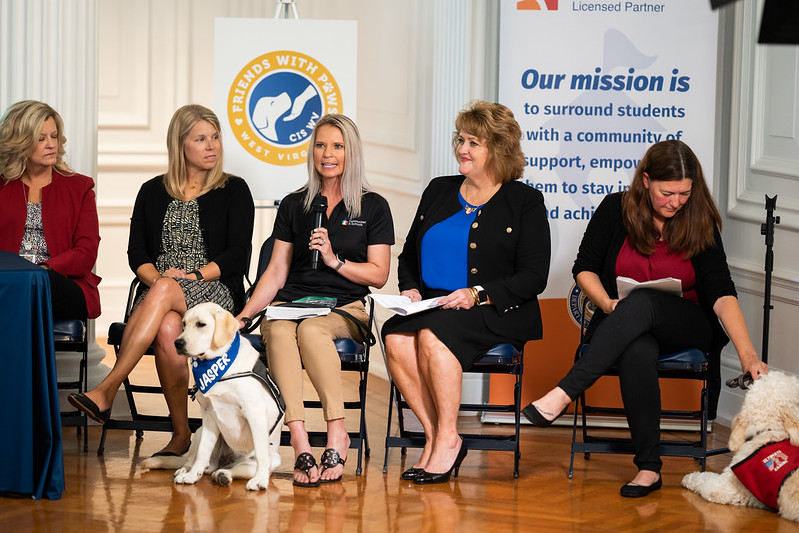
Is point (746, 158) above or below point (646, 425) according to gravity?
above

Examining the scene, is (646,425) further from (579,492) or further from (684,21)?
(684,21)

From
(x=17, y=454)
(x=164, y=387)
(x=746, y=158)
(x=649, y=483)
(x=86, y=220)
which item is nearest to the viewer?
(x=17, y=454)

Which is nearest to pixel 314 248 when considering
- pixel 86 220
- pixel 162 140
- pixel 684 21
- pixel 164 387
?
pixel 164 387

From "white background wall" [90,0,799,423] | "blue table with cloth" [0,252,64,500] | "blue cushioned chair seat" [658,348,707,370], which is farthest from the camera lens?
"white background wall" [90,0,799,423]

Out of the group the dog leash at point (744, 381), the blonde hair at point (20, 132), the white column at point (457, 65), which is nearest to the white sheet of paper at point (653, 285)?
the dog leash at point (744, 381)

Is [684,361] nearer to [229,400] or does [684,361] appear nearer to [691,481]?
[691,481]

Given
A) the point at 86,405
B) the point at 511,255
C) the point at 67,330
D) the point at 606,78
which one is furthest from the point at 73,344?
the point at 606,78

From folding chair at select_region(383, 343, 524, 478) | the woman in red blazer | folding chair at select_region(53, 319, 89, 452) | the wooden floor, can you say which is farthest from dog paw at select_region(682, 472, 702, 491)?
the woman in red blazer

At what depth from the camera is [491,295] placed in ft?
13.0

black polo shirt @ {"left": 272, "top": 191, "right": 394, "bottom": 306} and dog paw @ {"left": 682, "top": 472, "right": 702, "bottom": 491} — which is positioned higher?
black polo shirt @ {"left": 272, "top": 191, "right": 394, "bottom": 306}

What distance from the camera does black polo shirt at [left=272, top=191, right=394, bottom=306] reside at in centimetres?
418

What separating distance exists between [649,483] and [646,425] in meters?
0.21

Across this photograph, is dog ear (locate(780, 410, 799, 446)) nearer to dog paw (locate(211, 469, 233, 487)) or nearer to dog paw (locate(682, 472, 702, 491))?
dog paw (locate(682, 472, 702, 491))

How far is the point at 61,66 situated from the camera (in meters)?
4.69
